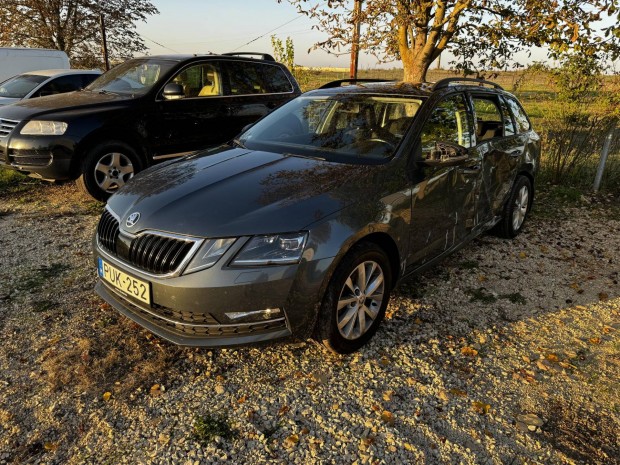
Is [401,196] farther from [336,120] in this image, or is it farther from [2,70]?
[2,70]

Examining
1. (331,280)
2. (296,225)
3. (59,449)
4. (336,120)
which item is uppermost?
(336,120)

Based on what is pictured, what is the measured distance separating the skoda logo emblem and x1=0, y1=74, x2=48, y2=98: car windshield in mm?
8241

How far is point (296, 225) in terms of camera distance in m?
2.43

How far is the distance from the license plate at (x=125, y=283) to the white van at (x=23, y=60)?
11809mm

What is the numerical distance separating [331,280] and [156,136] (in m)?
4.27

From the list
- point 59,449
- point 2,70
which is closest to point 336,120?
point 59,449

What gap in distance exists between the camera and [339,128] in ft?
11.7

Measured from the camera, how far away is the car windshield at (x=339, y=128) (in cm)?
Answer: 325

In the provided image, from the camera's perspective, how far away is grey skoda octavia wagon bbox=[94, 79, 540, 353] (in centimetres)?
239

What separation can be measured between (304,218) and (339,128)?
1344 millimetres

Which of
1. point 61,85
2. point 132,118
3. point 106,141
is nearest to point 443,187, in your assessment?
point 132,118

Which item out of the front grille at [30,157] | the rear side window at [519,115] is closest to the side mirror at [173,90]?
the front grille at [30,157]

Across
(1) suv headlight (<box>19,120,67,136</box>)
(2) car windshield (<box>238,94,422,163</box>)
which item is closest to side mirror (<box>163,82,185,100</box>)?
(1) suv headlight (<box>19,120,67,136</box>)

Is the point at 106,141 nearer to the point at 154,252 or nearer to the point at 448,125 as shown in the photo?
the point at 154,252
